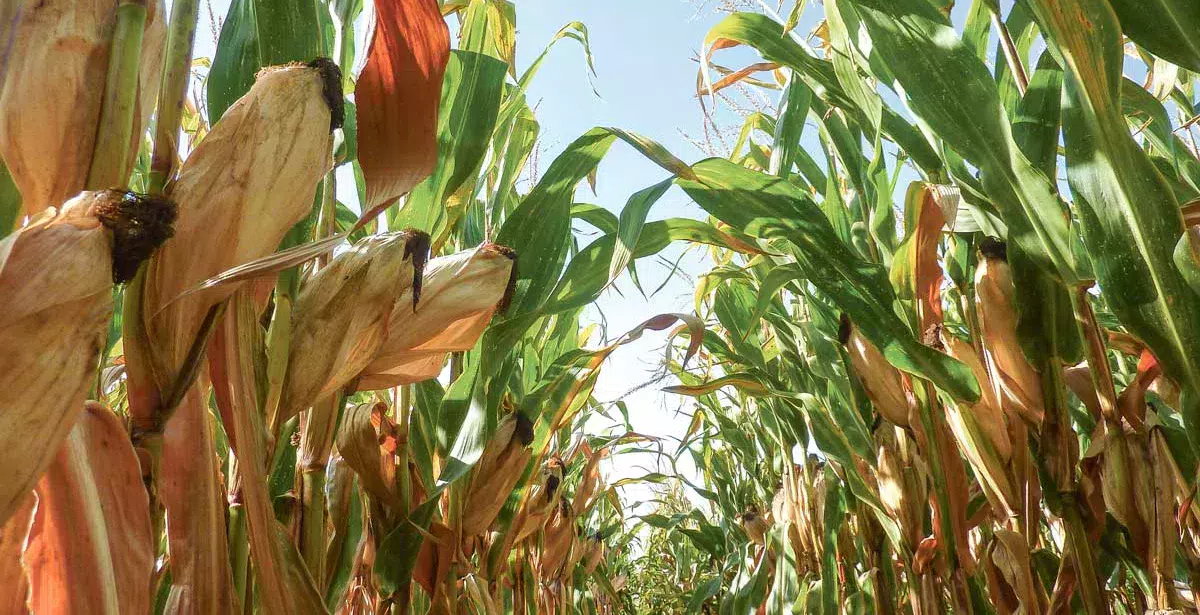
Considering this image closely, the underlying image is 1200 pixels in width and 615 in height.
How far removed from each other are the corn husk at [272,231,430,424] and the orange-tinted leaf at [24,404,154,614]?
0.13m

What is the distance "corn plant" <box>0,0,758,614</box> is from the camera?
0.79 feet

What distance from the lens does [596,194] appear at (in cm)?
117

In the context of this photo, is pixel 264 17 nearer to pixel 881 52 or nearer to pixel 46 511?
pixel 46 511

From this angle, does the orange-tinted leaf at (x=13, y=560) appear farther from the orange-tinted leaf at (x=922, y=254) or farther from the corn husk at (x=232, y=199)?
the orange-tinted leaf at (x=922, y=254)

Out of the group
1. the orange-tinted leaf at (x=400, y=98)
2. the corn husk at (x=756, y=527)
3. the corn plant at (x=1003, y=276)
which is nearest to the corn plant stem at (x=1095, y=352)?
the corn plant at (x=1003, y=276)

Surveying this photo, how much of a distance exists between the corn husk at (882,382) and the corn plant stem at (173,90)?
0.61 m

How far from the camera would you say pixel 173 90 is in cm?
33

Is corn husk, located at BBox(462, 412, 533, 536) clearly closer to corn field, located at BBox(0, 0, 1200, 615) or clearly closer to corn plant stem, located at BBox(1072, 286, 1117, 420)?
corn field, located at BBox(0, 0, 1200, 615)

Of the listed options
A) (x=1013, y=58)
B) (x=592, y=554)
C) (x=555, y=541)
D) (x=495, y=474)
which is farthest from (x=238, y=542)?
(x=592, y=554)

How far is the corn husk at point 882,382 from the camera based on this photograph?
73 centimetres

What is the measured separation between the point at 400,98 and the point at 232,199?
160 mm

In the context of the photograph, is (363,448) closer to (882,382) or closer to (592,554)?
(882,382)

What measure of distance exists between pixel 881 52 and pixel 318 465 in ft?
1.65

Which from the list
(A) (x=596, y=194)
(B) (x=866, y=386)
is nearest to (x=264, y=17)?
(B) (x=866, y=386)
